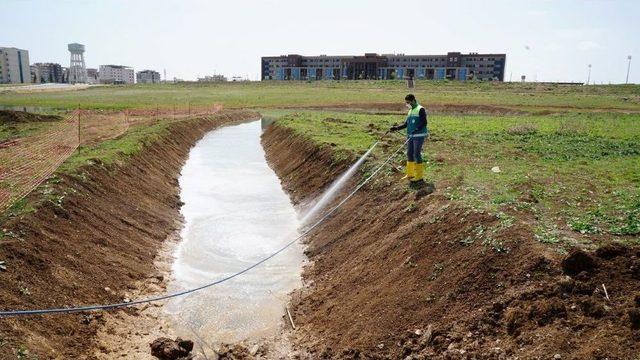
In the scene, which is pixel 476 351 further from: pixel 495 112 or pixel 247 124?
pixel 495 112

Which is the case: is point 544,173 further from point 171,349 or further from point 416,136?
point 171,349

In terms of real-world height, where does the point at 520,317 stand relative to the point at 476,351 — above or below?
above

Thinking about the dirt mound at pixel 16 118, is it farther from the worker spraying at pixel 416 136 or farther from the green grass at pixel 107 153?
the worker spraying at pixel 416 136

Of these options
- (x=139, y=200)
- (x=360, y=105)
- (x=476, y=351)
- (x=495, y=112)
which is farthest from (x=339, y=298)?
(x=360, y=105)

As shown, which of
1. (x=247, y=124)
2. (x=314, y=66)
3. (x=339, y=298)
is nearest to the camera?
(x=339, y=298)

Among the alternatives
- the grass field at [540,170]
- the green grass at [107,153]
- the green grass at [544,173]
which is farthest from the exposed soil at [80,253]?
the green grass at [544,173]

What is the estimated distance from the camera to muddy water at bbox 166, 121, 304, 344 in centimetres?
1097

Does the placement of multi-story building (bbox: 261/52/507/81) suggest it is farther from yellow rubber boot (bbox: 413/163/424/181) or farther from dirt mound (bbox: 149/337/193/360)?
dirt mound (bbox: 149/337/193/360)

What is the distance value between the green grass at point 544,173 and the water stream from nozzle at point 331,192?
96cm

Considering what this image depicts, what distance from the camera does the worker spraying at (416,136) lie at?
1379 centimetres

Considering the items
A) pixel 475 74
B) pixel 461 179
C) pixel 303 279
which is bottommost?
pixel 303 279

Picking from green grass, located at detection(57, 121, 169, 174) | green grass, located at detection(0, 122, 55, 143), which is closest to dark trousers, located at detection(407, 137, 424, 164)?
green grass, located at detection(57, 121, 169, 174)

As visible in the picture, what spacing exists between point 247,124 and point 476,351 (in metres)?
50.0

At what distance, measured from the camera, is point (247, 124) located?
5491 centimetres
